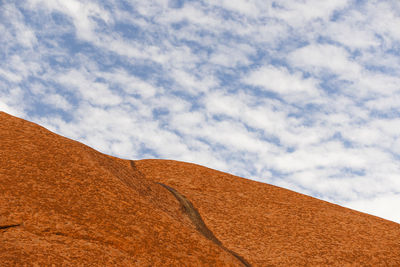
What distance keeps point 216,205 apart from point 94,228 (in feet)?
32.4

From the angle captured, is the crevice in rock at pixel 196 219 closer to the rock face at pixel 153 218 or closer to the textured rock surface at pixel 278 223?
the rock face at pixel 153 218

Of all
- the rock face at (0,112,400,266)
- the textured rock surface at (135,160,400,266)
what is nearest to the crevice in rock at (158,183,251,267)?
the rock face at (0,112,400,266)

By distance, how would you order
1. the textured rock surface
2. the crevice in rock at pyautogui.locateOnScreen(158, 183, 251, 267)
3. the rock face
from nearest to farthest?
the rock face, the crevice in rock at pyautogui.locateOnScreen(158, 183, 251, 267), the textured rock surface

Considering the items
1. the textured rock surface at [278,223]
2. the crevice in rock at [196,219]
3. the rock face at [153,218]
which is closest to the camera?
the rock face at [153,218]

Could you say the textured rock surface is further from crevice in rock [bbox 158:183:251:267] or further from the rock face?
crevice in rock [bbox 158:183:251:267]

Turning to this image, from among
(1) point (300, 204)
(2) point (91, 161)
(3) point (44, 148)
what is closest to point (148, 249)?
(2) point (91, 161)

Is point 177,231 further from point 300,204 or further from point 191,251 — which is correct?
point 300,204

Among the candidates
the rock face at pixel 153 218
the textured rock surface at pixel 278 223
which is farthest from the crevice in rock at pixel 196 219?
the textured rock surface at pixel 278 223

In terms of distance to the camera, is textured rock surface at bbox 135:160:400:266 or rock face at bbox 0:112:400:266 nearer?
rock face at bbox 0:112:400:266

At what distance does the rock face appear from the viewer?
494 inches


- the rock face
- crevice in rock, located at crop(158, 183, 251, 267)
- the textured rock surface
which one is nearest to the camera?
the rock face

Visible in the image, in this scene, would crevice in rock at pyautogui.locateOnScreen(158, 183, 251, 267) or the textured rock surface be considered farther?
the textured rock surface

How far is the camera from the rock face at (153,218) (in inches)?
494

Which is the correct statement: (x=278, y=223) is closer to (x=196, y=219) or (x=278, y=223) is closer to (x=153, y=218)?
(x=196, y=219)
